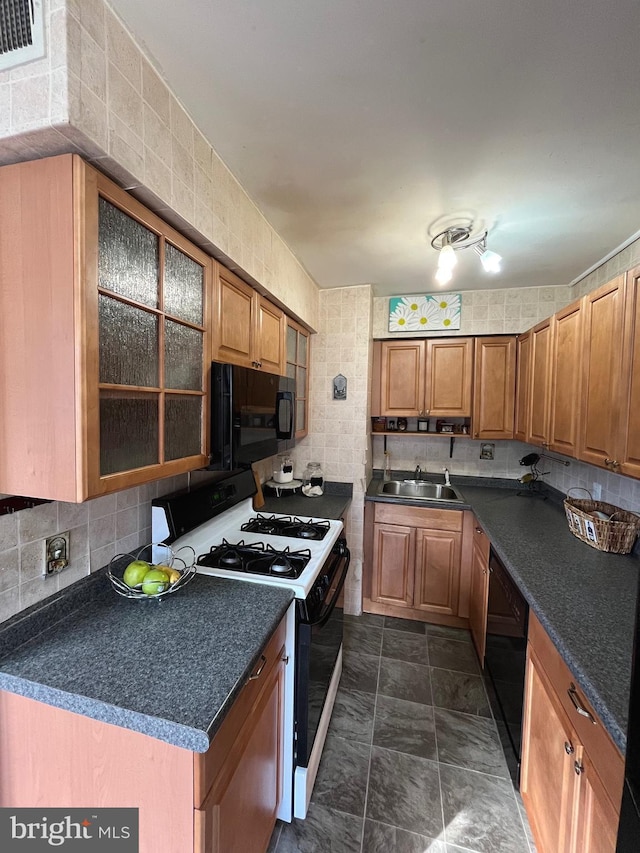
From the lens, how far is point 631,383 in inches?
52.7

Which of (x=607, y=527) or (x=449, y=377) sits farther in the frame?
(x=449, y=377)

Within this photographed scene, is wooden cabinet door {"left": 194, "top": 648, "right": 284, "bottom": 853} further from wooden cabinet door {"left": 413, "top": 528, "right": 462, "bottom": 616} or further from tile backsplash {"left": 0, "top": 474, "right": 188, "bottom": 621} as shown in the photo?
wooden cabinet door {"left": 413, "top": 528, "right": 462, "bottom": 616}

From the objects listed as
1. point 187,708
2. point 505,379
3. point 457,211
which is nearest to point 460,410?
point 505,379

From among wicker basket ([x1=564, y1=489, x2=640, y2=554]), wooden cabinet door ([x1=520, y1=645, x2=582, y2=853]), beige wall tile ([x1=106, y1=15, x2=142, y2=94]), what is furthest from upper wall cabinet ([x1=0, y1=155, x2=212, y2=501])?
wicker basket ([x1=564, y1=489, x2=640, y2=554])

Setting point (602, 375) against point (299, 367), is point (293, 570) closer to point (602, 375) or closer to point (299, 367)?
point (299, 367)

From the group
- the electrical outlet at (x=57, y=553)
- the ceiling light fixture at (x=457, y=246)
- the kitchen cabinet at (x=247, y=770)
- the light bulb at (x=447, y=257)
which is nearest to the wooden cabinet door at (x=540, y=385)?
the ceiling light fixture at (x=457, y=246)

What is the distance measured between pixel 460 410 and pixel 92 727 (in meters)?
2.65

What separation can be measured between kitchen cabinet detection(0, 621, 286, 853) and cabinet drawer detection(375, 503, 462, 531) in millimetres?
1711

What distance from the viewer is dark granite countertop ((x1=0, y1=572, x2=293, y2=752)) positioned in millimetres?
724

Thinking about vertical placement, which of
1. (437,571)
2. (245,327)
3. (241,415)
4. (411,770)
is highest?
(245,327)

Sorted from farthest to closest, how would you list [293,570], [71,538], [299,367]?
1. [299,367]
2. [293,570]
3. [71,538]

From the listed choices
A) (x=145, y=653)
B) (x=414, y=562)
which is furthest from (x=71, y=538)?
(x=414, y=562)

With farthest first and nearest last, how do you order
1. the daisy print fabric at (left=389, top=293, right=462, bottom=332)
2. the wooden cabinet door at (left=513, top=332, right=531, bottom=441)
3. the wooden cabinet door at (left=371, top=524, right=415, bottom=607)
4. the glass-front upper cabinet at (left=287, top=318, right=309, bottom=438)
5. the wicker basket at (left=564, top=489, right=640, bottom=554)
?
the daisy print fabric at (left=389, top=293, right=462, bottom=332) < the wooden cabinet door at (left=371, top=524, right=415, bottom=607) < the wooden cabinet door at (left=513, top=332, right=531, bottom=441) < the glass-front upper cabinet at (left=287, top=318, right=309, bottom=438) < the wicker basket at (left=564, top=489, right=640, bottom=554)

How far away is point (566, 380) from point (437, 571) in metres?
1.52
